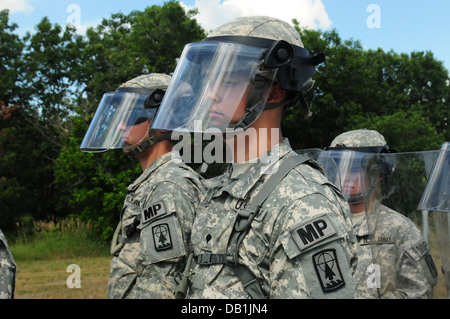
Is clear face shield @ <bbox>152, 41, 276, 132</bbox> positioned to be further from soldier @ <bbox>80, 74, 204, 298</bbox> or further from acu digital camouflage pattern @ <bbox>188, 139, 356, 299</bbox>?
soldier @ <bbox>80, 74, 204, 298</bbox>

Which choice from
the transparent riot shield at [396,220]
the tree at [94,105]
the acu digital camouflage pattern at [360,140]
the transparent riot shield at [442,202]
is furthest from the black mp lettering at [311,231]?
the tree at [94,105]

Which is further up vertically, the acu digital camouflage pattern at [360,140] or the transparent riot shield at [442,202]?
the acu digital camouflage pattern at [360,140]

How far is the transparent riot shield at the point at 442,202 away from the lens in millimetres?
2639

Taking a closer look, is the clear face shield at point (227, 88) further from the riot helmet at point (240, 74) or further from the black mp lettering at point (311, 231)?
the black mp lettering at point (311, 231)

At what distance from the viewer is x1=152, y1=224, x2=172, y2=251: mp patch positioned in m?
2.92

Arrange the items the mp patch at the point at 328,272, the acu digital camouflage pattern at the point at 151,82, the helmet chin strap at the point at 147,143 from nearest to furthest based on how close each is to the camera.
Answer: the mp patch at the point at 328,272 → the helmet chin strap at the point at 147,143 → the acu digital camouflage pattern at the point at 151,82

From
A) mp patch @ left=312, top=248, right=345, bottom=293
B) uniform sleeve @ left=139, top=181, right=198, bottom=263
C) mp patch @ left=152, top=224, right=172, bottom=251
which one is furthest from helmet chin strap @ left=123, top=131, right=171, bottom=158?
mp patch @ left=312, top=248, right=345, bottom=293

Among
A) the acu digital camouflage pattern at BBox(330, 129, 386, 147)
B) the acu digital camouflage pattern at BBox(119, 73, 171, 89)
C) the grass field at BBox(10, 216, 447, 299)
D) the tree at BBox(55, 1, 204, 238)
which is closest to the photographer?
the acu digital camouflage pattern at BBox(119, 73, 171, 89)

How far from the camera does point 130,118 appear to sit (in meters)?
3.92

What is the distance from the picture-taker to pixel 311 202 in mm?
1798

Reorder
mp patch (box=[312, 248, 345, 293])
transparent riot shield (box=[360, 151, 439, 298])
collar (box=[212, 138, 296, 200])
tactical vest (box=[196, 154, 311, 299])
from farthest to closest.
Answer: transparent riot shield (box=[360, 151, 439, 298]), collar (box=[212, 138, 296, 200]), tactical vest (box=[196, 154, 311, 299]), mp patch (box=[312, 248, 345, 293])

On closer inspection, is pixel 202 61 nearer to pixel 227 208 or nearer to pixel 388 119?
pixel 227 208

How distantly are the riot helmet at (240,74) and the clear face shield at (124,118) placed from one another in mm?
1635
